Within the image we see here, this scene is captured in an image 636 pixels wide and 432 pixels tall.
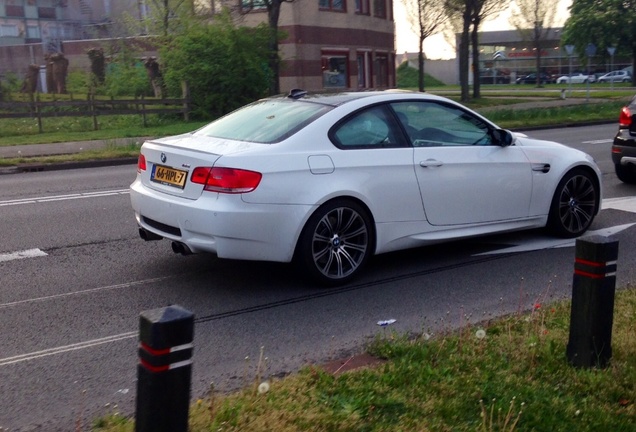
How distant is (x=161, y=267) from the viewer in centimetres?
764

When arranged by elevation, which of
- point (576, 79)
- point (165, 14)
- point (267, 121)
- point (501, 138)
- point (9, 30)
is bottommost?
point (576, 79)

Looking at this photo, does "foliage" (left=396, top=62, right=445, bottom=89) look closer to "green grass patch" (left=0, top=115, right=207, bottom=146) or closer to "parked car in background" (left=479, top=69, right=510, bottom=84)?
"parked car in background" (left=479, top=69, right=510, bottom=84)

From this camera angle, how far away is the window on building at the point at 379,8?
1726 inches

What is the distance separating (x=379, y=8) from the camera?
44.5m

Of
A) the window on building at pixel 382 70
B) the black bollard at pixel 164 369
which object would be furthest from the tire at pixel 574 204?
the window on building at pixel 382 70

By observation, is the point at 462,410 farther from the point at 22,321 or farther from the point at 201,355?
the point at 22,321

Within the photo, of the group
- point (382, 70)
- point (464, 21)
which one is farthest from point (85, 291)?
point (382, 70)

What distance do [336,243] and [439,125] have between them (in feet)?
5.47

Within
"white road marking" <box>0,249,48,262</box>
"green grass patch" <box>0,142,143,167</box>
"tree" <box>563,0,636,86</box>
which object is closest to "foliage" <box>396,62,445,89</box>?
"tree" <box>563,0,636,86</box>

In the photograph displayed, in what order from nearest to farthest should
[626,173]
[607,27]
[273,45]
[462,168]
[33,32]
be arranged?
1. [462,168]
2. [626,173]
3. [273,45]
4. [33,32]
5. [607,27]

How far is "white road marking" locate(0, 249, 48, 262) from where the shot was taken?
7996 millimetres

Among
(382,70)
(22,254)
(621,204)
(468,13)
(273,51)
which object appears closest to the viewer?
(22,254)

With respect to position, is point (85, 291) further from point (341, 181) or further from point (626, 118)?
point (626, 118)

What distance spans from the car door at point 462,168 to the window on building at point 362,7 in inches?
1387
